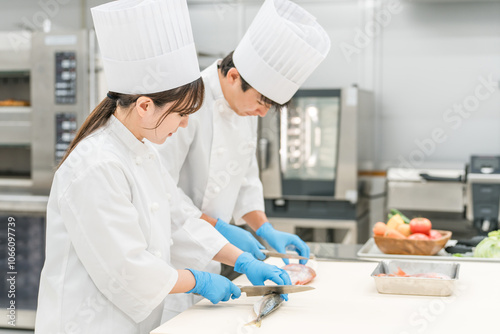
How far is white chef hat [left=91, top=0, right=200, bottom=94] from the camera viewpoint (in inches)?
56.2

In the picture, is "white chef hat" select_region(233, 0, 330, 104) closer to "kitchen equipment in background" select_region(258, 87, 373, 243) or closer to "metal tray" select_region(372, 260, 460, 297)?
"metal tray" select_region(372, 260, 460, 297)

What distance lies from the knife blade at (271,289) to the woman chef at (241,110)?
0.28 metres

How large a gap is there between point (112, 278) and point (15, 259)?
94.0 inches

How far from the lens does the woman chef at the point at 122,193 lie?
1356 mm

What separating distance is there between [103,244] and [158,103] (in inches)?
14.7

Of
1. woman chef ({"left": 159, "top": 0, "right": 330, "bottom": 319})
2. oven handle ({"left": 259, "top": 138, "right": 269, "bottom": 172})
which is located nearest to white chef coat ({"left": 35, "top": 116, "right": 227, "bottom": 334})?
woman chef ({"left": 159, "top": 0, "right": 330, "bottom": 319})

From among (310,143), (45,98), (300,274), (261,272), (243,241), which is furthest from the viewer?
(310,143)

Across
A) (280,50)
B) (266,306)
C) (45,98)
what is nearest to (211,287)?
(266,306)

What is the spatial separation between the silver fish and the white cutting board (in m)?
0.02

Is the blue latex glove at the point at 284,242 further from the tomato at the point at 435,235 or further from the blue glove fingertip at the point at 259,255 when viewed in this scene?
the tomato at the point at 435,235

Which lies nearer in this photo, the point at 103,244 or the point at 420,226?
the point at 103,244

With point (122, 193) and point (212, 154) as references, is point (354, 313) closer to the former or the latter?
point (122, 193)

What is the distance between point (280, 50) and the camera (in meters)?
1.94

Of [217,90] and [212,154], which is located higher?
[217,90]
